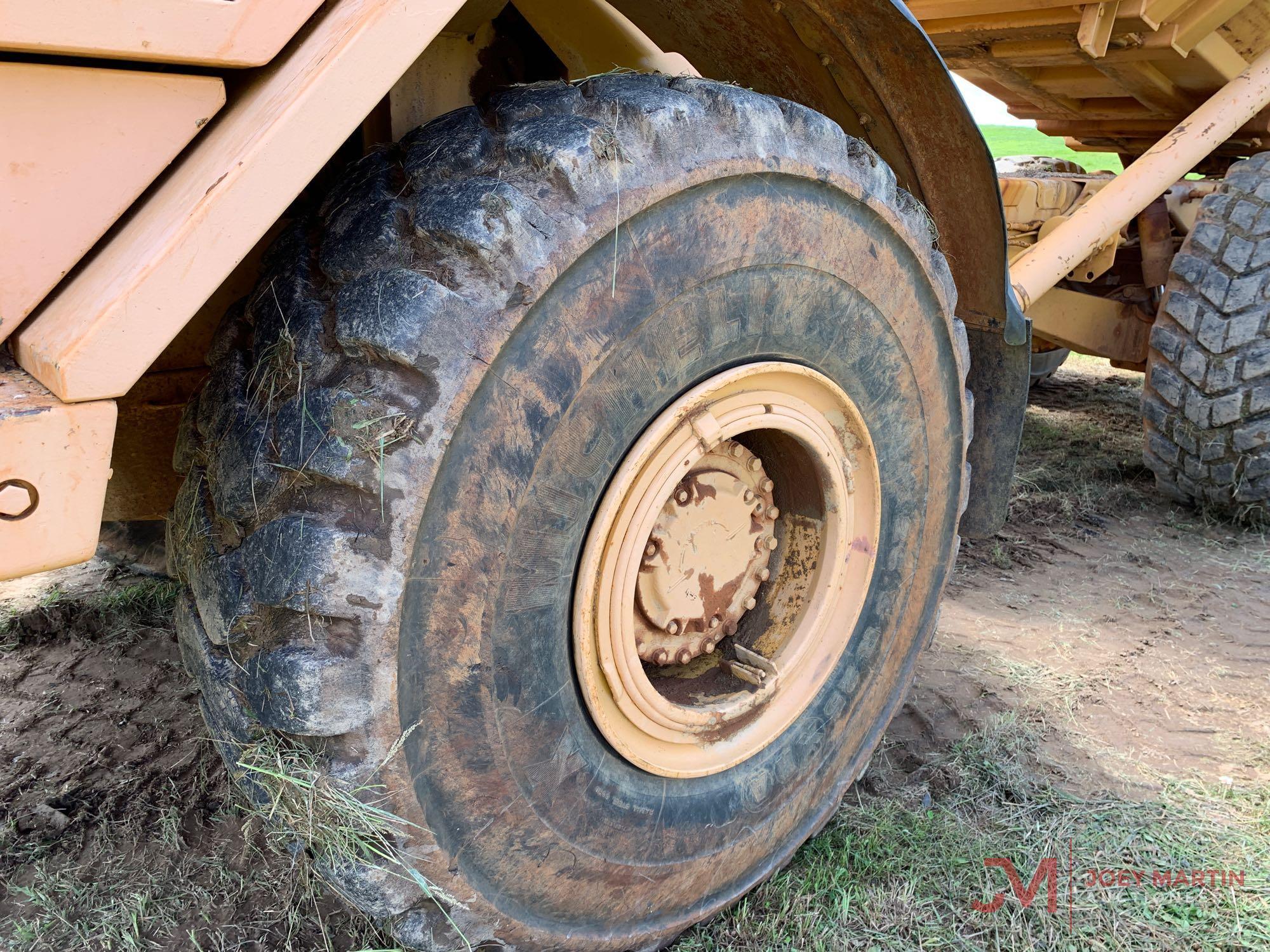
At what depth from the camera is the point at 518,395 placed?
1.30 metres

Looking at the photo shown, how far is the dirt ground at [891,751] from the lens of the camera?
1893 millimetres

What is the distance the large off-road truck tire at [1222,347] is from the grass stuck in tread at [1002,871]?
77.5 inches

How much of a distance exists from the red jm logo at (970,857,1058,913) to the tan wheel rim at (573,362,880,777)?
606 mm

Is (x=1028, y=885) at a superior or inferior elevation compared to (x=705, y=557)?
inferior

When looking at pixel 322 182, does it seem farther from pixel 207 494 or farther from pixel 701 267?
pixel 701 267

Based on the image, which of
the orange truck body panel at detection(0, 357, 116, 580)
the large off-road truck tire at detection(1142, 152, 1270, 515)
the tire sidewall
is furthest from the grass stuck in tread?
the large off-road truck tire at detection(1142, 152, 1270, 515)

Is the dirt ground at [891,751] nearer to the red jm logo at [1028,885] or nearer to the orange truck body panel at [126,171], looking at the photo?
the red jm logo at [1028,885]

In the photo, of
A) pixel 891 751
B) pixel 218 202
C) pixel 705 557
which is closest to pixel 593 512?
pixel 705 557

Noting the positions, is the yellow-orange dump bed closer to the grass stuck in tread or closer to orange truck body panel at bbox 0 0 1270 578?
the grass stuck in tread

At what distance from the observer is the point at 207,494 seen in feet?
4.78

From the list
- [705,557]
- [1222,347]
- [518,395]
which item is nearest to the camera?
[518,395]

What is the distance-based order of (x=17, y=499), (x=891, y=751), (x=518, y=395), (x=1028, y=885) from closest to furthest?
1. (x=17, y=499)
2. (x=518, y=395)
3. (x=1028, y=885)
4. (x=891, y=751)

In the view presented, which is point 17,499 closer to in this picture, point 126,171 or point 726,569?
point 126,171

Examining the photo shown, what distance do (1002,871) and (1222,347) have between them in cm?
266
